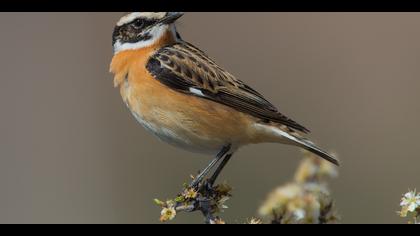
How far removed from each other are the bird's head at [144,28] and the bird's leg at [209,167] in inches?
39.1

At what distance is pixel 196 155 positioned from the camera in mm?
9445

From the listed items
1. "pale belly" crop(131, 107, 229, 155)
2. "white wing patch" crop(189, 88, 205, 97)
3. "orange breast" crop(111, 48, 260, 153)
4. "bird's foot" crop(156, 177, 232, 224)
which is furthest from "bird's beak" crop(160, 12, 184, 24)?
"bird's foot" crop(156, 177, 232, 224)

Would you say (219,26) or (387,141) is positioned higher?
(219,26)

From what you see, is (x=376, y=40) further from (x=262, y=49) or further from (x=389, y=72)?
(x=262, y=49)

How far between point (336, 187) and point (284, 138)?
11.9 ft

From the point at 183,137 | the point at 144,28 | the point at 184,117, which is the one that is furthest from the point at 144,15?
the point at 183,137

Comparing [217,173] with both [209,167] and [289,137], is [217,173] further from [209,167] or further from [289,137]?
[289,137]

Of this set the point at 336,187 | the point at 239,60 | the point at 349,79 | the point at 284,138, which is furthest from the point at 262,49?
the point at 284,138

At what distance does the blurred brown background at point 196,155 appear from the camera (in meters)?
9.05

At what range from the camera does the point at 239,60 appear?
35.7 feet

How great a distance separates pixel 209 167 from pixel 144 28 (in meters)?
1.23

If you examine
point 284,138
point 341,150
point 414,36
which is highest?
point 414,36

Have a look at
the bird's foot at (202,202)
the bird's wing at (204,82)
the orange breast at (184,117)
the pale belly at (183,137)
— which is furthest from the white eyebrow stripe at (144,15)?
the bird's foot at (202,202)

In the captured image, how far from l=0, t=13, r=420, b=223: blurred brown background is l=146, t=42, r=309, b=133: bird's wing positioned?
9.05 feet
